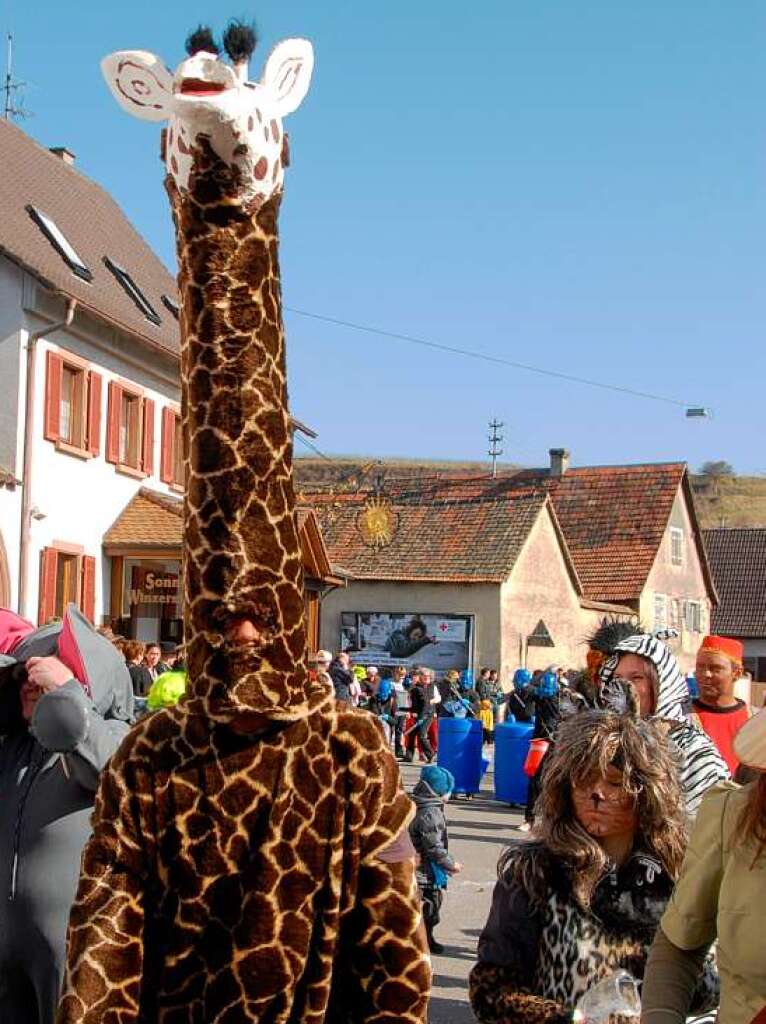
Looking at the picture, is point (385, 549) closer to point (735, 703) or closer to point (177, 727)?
point (735, 703)

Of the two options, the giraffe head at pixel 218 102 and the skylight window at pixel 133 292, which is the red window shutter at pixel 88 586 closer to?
the skylight window at pixel 133 292

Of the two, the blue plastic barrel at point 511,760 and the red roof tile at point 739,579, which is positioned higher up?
the red roof tile at point 739,579

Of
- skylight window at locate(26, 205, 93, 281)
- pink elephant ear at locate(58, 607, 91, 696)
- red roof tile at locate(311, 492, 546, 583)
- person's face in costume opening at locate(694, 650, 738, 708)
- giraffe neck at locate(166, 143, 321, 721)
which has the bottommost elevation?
person's face in costume opening at locate(694, 650, 738, 708)

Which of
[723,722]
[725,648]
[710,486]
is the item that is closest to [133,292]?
[725,648]

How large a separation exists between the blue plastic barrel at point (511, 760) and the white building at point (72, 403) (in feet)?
28.5

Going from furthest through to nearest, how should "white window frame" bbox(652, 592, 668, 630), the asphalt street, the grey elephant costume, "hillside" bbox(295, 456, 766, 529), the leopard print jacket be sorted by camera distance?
"hillside" bbox(295, 456, 766, 529), "white window frame" bbox(652, 592, 668, 630), the asphalt street, the grey elephant costume, the leopard print jacket

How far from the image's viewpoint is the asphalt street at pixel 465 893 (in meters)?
8.06

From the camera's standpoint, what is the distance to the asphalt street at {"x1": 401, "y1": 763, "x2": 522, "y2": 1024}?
806cm

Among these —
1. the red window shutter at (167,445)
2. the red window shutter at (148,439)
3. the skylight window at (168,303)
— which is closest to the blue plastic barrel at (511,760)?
the red window shutter at (148,439)

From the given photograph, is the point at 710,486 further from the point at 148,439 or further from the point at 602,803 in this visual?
the point at 602,803

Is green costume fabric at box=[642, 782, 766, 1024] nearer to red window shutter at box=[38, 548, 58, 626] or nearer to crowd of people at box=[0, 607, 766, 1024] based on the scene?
crowd of people at box=[0, 607, 766, 1024]

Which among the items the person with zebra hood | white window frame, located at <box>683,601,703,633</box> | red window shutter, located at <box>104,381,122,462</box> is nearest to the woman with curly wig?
the person with zebra hood

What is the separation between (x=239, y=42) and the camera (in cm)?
341

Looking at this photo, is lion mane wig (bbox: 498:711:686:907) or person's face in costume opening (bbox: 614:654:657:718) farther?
person's face in costume opening (bbox: 614:654:657:718)
